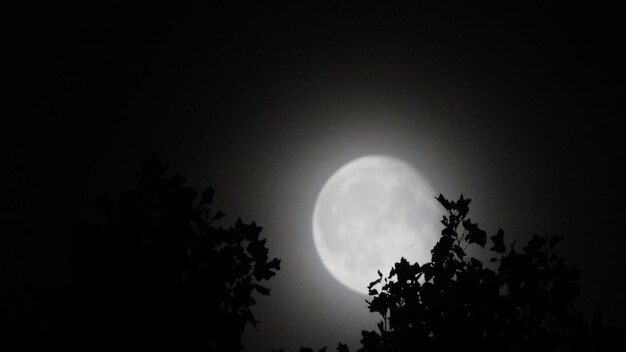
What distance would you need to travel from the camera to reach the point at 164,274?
20.7 ft

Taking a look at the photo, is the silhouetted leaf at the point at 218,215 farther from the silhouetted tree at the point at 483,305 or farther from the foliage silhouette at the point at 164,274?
the silhouetted tree at the point at 483,305

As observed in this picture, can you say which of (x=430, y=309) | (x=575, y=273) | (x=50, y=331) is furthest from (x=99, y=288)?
(x=575, y=273)

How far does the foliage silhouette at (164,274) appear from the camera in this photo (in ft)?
19.6

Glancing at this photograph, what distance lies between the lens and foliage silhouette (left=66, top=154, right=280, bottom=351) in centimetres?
598

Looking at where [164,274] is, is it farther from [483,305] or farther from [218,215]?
[483,305]

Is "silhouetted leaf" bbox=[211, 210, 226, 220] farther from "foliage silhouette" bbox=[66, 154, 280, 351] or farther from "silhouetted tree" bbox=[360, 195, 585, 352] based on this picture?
"silhouetted tree" bbox=[360, 195, 585, 352]

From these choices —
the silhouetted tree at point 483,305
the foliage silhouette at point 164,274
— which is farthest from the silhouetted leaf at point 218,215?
the silhouetted tree at point 483,305

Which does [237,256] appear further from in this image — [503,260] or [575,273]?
[575,273]

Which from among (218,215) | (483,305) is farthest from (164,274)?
(483,305)

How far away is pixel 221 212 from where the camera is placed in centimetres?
732

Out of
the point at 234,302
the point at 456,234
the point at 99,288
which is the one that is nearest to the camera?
the point at 99,288

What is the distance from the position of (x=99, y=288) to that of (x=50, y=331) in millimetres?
921

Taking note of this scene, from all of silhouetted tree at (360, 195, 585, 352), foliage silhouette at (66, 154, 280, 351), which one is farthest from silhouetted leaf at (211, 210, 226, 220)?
silhouetted tree at (360, 195, 585, 352)

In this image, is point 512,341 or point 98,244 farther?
point 512,341
